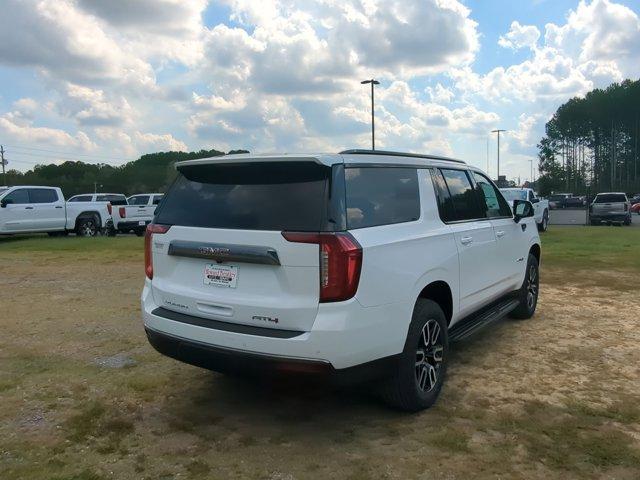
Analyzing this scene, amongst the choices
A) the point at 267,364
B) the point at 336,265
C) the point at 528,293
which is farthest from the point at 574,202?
the point at 267,364

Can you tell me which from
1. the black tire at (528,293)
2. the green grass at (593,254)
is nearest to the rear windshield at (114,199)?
the green grass at (593,254)

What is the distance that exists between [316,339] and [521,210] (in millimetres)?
3727

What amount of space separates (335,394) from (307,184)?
5.91 ft

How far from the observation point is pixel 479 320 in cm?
507

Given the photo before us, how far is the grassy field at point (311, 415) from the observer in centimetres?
325

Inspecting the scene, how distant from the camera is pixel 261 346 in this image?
11.1 ft

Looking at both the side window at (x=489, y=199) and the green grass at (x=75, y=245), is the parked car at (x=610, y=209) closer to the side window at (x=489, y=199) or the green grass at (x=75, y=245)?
the green grass at (x=75, y=245)

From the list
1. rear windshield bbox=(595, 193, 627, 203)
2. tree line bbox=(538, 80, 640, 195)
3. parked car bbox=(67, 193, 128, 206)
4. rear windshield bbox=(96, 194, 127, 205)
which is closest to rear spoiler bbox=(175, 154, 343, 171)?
rear windshield bbox=(96, 194, 127, 205)

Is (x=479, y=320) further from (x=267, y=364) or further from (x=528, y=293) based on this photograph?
(x=267, y=364)

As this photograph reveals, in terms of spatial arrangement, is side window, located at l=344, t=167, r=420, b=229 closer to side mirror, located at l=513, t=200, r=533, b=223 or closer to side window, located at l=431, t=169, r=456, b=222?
side window, located at l=431, t=169, r=456, b=222

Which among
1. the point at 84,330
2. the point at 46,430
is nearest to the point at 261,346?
the point at 46,430

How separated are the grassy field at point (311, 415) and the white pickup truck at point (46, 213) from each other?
41.2 feet

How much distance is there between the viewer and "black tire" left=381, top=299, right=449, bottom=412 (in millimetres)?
3766

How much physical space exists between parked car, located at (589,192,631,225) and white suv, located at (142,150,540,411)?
25731mm
